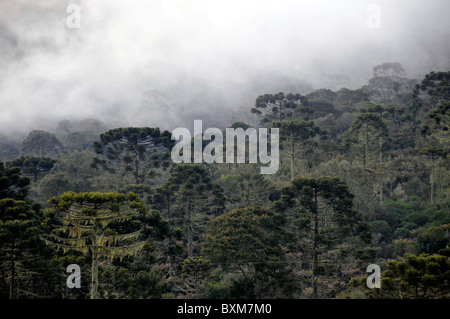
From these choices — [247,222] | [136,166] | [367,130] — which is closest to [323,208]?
[247,222]

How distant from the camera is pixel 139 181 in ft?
128

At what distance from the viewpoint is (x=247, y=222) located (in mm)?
24234

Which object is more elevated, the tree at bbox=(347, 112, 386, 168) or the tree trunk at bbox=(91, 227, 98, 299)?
the tree at bbox=(347, 112, 386, 168)

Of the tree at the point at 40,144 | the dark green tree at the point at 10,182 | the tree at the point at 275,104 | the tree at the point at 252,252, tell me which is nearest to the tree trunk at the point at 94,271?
the tree at the point at 252,252

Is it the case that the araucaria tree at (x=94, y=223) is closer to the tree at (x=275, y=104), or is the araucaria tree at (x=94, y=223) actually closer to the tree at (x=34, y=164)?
the tree at (x=34, y=164)

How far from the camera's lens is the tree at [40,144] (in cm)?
7356

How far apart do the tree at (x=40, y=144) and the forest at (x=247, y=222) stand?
3006 cm

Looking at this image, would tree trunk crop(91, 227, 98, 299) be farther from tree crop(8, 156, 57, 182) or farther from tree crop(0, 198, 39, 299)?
tree crop(8, 156, 57, 182)

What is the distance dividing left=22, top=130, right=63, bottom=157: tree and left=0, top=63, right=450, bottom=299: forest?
98.6ft

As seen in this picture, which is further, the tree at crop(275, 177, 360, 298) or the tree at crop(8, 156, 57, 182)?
the tree at crop(8, 156, 57, 182)

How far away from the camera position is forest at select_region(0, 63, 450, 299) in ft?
53.7

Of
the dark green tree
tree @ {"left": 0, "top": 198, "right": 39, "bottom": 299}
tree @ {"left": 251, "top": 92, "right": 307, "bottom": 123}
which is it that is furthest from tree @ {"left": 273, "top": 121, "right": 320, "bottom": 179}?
tree @ {"left": 0, "top": 198, "right": 39, "bottom": 299}

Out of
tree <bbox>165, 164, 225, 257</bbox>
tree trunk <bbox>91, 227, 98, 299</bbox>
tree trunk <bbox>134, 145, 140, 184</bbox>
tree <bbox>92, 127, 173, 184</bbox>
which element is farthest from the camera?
tree trunk <bbox>134, 145, 140, 184</bbox>
